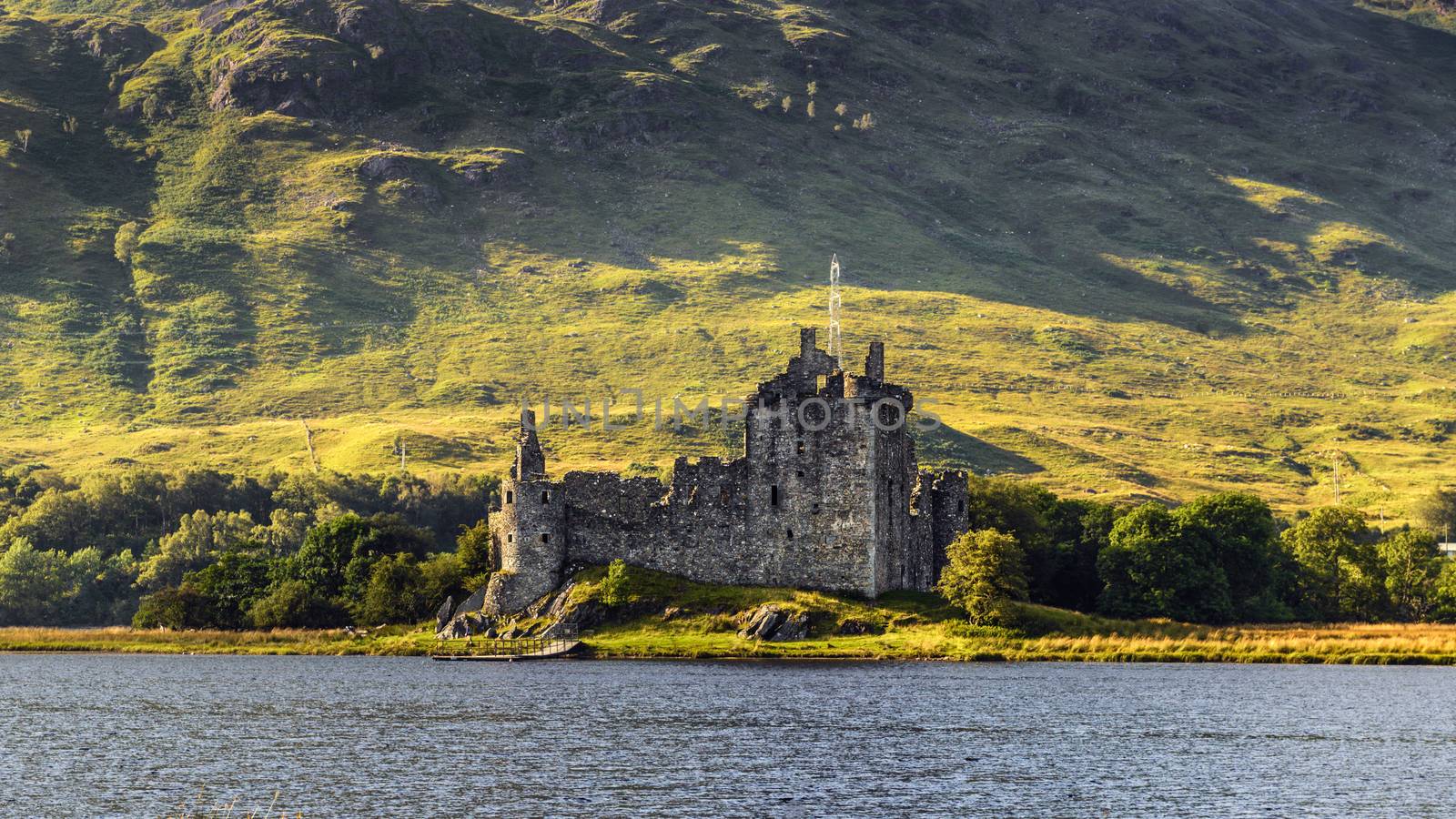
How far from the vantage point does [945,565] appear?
111250mm

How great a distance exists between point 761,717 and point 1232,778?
2110 cm

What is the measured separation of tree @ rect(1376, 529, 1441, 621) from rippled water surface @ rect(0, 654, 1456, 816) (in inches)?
759

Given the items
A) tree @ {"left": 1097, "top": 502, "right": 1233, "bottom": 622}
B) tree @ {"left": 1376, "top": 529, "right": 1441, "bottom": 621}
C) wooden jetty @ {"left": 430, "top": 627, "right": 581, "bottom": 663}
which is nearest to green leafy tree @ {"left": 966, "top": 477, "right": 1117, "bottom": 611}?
tree @ {"left": 1097, "top": 502, "right": 1233, "bottom": 622}

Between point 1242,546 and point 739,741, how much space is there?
53.3m

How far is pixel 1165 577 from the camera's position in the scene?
4272 inches

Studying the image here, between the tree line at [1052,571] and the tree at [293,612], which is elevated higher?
the tree line at [1052,571]

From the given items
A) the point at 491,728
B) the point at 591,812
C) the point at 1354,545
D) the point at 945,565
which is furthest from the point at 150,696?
the point at 1354,545

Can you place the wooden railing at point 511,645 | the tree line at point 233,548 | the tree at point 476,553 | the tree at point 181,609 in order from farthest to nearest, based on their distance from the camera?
the tree at point 181,609 → the tree line at point 233,548 → the tree at point 476,553 → the wooden railing at point 511,645

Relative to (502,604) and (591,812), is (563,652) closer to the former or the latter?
(502,604)

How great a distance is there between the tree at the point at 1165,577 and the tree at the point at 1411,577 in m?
15.5

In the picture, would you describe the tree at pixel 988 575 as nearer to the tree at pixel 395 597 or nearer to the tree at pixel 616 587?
the tree at pixel 616 587

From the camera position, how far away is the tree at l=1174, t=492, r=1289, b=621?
111 meters

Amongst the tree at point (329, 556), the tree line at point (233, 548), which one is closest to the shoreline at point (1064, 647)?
the tree line at point (233, 548)

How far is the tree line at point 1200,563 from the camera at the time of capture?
355 ft
